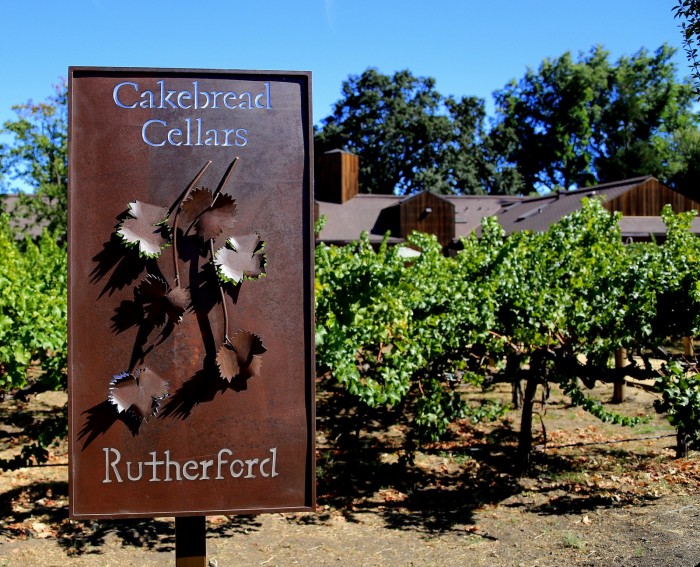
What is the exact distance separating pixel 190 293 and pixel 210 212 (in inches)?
11.5

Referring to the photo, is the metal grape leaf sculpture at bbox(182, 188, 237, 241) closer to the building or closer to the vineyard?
the vineyard

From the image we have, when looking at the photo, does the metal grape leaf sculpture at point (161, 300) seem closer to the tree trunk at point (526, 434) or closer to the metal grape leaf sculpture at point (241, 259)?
the metal grape leaf sculpture at point (241, 259)

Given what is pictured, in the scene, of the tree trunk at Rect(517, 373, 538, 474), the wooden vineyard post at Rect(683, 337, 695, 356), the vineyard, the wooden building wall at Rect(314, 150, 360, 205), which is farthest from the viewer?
the wooden building wall at Rect(314, 150, 360, 205)

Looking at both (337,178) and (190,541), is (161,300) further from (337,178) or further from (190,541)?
(337,178)

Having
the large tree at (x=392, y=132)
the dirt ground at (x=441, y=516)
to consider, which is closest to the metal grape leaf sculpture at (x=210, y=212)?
the dirt ground at (x=441, y=516)

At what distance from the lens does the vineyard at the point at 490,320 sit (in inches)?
251

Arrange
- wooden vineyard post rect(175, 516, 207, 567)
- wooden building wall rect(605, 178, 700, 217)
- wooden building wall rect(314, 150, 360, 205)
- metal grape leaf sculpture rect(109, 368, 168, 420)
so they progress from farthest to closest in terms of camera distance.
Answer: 1. wooden building wall rect(314, 150, 360, 205)
2. wooden building wall rect(605, 178, 700, 217)
3. wooden vineyard post rect(175, 516, 207, 567)
4. metal grape leaf sculpture rect(109, 368, 168, 420)

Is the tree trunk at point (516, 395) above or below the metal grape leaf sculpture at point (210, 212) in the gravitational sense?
below

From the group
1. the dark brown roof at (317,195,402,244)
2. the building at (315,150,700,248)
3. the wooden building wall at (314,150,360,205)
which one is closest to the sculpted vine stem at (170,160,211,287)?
the building at (315,150,700,248)

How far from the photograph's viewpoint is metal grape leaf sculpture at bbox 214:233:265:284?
8.40 feet

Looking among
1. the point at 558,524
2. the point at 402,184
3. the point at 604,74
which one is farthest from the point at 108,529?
the point at 604,74

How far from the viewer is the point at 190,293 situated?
8.53ft

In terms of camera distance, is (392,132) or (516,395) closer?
(516,395)

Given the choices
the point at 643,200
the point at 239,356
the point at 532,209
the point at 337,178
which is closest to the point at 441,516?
the point at 239,356
